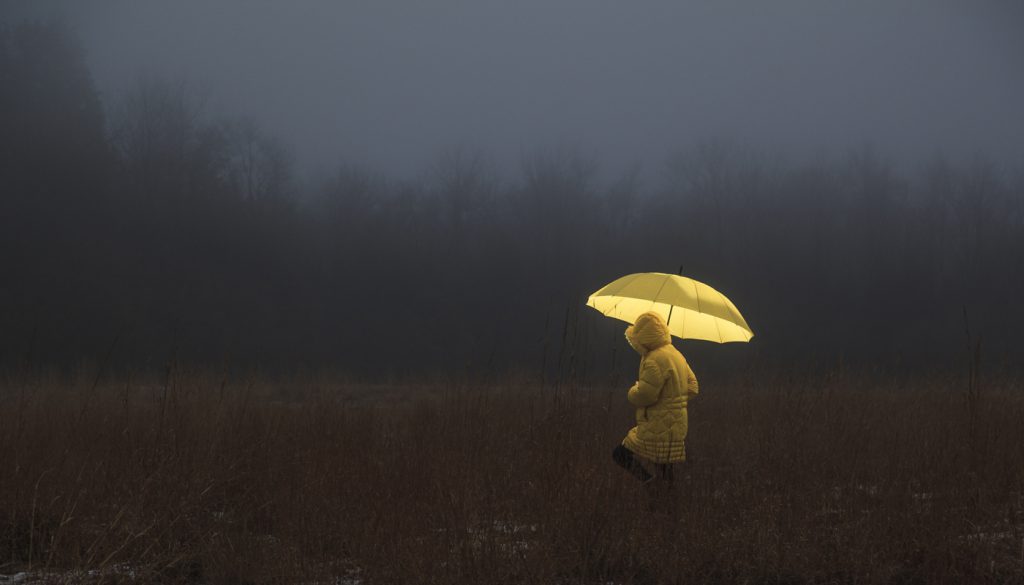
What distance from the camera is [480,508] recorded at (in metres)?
3.98

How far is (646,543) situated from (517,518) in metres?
0.79

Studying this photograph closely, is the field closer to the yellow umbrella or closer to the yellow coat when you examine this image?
the yellow coat

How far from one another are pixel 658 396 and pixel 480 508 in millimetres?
1501

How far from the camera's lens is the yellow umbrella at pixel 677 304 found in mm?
5039

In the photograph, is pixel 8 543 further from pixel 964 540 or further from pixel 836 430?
pixel 836 430

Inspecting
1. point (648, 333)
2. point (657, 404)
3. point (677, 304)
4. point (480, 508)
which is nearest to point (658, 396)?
point (657, 404)

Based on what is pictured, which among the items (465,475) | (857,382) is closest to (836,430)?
(465,475)

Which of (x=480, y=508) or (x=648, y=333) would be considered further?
Answer: (x=648, y=333)

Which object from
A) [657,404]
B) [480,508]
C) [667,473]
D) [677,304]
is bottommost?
[480,508]

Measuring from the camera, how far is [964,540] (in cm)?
360

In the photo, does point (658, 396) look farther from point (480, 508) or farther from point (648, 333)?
point (480, 508)

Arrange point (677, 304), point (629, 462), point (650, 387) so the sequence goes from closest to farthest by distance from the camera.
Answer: point (650, 387) < point (629, 462) < point (677, 304)

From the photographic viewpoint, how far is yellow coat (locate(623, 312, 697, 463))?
15.4ft

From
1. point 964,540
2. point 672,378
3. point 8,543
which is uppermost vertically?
point 672,378
